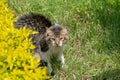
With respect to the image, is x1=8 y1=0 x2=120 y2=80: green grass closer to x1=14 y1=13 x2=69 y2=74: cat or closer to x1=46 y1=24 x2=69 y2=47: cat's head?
x1=14 y1=13 x2=69 y2=74: cat

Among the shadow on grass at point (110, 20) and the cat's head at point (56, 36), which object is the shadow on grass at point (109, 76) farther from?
the cat's head at point (56, 36)

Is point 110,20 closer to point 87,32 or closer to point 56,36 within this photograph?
point 87,32

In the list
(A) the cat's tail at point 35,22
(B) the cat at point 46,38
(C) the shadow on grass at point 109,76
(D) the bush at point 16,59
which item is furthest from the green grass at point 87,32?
(D) the bush at point 16,59

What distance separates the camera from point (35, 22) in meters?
6.52

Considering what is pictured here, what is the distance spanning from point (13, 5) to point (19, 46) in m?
3.58

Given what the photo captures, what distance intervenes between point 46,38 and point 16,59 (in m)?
2.31

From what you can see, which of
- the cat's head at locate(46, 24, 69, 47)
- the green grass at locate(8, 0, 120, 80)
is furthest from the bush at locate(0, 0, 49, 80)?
the green grass at locate(8, 0, 120, 80)

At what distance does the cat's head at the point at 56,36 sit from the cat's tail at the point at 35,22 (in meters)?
0.46

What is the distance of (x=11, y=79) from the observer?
357cm

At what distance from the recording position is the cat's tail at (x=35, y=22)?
21.2ft

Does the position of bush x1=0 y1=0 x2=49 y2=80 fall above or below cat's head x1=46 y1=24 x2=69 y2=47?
above

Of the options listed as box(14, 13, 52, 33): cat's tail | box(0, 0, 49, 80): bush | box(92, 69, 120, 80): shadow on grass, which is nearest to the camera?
box(0, 0, 49, 80): bush

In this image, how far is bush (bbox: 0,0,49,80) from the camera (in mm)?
3623

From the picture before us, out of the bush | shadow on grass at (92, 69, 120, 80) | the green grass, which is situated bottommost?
shadow on grass at (92, 69, 120, 80)
